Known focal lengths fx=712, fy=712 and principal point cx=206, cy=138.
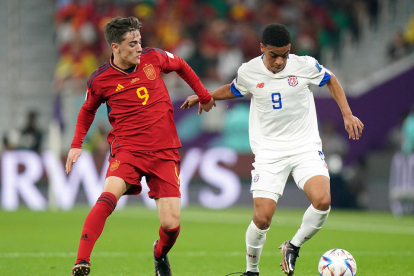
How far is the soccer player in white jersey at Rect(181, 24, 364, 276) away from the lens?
5895 millimetres

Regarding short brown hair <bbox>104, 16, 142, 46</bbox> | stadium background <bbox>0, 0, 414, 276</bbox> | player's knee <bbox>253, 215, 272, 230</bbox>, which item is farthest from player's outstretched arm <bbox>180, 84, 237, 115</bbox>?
stadium background <bbox>0, 0, 414, 276</bbox>

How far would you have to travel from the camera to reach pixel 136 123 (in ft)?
19.4

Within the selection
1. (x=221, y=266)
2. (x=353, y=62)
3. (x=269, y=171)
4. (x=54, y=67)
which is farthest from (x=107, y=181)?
(x=54, y=67)

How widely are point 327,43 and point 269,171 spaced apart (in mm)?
12055

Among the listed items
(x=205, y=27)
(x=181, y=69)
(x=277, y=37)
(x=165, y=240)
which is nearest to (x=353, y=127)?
(x=277, y=37)

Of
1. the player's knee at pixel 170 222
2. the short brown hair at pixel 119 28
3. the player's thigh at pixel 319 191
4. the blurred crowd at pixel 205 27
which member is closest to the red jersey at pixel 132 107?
the short brown hair at pixel 119 28

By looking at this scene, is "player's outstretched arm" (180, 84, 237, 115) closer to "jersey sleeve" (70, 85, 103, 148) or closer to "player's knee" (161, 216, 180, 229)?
"jersey sleeve" (70, 85, 103, 148)

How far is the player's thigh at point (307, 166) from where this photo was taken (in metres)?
5.99

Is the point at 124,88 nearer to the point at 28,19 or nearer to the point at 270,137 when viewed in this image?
the point at 270,137

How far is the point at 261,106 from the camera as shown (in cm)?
618

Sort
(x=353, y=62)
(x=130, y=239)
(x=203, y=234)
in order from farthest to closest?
(x=353, y=62) < (x=203, y=234) < (x=130, y=239)

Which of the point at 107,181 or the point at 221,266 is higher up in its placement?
the point at 107,181

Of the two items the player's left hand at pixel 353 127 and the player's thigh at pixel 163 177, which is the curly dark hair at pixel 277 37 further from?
the player's thigh at pixel 163 177

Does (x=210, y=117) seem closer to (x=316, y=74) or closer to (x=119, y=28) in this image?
(x=316, y=74)
